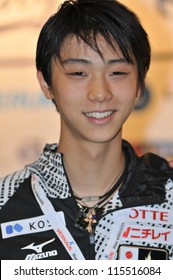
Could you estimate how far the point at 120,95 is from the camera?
2.13 metres

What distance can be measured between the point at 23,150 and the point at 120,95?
1716mm

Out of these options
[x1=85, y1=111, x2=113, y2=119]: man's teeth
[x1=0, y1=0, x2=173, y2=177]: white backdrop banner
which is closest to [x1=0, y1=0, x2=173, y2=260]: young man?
[x1=85, y1=111, x2=113, y2=119]: man's teeth

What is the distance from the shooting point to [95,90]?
2.10m

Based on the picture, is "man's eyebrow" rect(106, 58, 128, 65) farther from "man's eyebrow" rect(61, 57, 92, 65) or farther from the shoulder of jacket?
the shoulder of jacket

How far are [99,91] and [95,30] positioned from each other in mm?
210

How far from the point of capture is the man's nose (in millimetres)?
2092

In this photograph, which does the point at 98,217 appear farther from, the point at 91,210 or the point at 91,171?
the point at 91,171

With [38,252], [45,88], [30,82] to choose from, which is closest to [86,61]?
[45,88]

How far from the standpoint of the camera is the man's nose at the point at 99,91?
82.4 inches

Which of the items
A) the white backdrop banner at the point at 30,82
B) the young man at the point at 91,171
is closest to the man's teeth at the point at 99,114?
the young man at the point at 91,171

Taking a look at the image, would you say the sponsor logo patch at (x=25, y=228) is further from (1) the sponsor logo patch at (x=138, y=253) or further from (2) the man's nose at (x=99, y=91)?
(2) the man's nose at (x=99, y=91)
